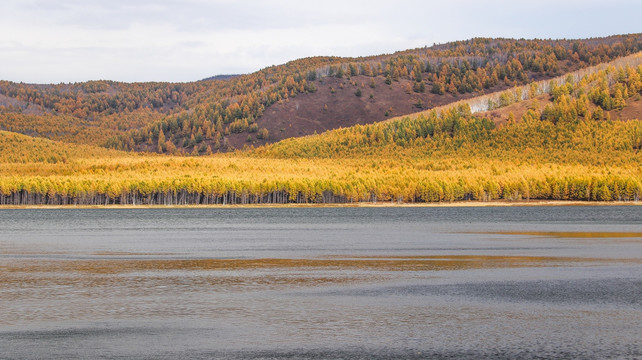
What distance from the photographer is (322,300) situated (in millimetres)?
30844

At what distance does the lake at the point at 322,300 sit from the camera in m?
23.3

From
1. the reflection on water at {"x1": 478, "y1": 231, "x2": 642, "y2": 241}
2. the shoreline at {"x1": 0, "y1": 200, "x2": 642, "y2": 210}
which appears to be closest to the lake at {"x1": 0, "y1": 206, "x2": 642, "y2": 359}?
the reflection on water at {"x1": 478, "y1": 231, "x2": 642, "y2": 241}

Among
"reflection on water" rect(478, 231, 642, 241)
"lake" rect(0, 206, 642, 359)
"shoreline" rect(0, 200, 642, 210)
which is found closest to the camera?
"lake" rect(0, 206, 642, 359)

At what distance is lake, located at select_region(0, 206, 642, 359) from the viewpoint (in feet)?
76.4

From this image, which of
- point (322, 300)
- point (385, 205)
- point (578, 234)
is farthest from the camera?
point (385, 205)

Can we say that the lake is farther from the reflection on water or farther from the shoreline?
the shoreline

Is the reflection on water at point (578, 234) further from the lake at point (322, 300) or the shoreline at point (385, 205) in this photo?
the shoreline at point (385, 205)

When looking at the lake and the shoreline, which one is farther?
the shoreline

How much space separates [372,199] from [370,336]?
133130mm

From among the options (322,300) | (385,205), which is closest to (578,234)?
(322,300)

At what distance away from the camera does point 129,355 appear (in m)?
22.3

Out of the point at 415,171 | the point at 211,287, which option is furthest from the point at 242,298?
the point at 415,171

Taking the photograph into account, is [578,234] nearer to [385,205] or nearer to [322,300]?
[322,300]

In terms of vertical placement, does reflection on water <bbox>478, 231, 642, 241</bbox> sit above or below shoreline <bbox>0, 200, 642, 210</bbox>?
above
